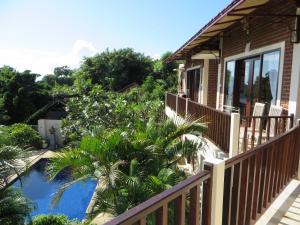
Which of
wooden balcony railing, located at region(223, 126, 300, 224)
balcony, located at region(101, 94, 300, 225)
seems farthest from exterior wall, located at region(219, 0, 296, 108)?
wooden balcony railing, located at region(223, 126, 300, 224)

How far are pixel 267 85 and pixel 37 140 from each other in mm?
18054

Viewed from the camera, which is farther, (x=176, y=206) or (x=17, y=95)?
(x=17, y=95)

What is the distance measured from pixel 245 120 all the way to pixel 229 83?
175 inches

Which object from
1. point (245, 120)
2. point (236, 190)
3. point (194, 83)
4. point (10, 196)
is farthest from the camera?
point (194, 83)

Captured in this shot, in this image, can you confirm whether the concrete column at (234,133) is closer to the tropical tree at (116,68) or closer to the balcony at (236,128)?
Answer: the balcony at (236,128)

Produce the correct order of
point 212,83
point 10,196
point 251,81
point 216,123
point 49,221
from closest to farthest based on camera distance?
point 216,123, point 10,196, point 251,81, point 49,221, point 212,83

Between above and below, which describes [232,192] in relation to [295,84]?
below

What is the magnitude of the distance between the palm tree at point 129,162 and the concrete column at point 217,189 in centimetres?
264

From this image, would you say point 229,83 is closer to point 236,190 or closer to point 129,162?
point 129,162

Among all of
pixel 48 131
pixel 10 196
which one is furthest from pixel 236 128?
pixel 48 131

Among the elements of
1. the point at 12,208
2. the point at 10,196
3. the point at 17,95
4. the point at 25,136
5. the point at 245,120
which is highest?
the point at 245,120

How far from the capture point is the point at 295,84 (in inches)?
209

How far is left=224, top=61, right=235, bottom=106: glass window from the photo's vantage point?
894 cm

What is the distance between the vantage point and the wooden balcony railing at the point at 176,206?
52.8 inches
